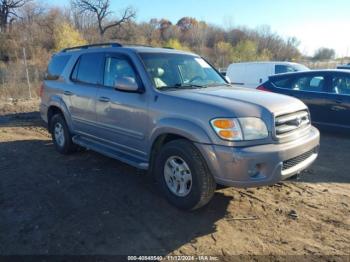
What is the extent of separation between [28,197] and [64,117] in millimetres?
2133

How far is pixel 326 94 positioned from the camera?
7703mm

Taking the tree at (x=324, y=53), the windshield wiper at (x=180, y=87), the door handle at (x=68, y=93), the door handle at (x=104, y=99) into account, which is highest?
the tree at (x=324, y=53)

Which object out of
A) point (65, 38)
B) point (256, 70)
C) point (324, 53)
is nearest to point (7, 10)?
point (65, 38)

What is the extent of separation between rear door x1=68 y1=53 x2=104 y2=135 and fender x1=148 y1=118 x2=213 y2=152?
63.5 inches

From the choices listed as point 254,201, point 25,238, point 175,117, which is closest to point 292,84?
point 254,201

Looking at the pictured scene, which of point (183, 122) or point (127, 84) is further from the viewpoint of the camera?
point (127, 84)

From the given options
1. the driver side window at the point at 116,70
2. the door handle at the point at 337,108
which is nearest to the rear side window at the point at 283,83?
the door handle at the point at 337,108

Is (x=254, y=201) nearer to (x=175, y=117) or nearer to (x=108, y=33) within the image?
(x=175, y=117)

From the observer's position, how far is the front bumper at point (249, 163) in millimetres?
3424

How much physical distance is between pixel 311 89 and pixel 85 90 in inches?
216

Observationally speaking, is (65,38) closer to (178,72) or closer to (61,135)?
(61,135)

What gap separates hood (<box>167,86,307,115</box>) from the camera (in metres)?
3.72

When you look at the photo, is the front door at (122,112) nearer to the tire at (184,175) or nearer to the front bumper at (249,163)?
the tire at (184,175)

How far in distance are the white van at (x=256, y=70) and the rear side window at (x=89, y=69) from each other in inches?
367
